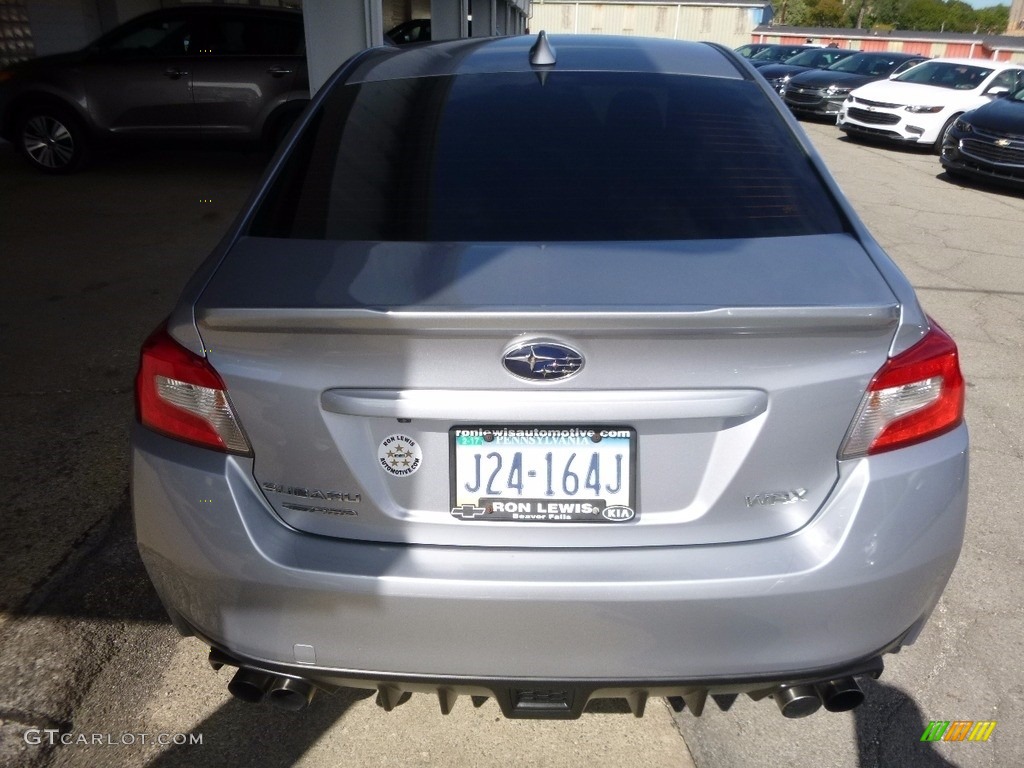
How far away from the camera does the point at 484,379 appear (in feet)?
5.52

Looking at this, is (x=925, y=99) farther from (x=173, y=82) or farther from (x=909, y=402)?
(x=909, y=402)

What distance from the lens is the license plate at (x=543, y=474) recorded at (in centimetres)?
171

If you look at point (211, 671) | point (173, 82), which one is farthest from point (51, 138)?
point (211, 671)

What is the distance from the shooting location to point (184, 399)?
1.85 metres

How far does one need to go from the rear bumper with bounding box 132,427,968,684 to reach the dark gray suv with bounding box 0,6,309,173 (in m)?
8.71

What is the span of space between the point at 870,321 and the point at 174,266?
228 inches

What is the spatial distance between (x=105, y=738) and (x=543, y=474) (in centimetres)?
147

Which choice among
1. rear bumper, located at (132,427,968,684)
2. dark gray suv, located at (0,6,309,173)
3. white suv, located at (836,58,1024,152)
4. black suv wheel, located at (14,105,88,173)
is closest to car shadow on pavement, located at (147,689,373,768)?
rear bumper, located at (132,427,968,684)

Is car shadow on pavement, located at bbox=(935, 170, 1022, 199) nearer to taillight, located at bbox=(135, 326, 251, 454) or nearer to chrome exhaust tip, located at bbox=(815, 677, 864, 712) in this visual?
chrome exhaust tip, located at bbox=(815, 677, 864, 712)

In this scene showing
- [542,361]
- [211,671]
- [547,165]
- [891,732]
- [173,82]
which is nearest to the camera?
[542,361]

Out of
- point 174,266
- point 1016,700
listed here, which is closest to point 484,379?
point 1016,700

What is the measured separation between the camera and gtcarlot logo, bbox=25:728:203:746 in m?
2.31

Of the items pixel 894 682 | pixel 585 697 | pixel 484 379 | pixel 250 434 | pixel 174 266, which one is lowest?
pixel 174 266

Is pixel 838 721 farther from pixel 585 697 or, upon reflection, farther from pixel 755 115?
pixel 755 115
